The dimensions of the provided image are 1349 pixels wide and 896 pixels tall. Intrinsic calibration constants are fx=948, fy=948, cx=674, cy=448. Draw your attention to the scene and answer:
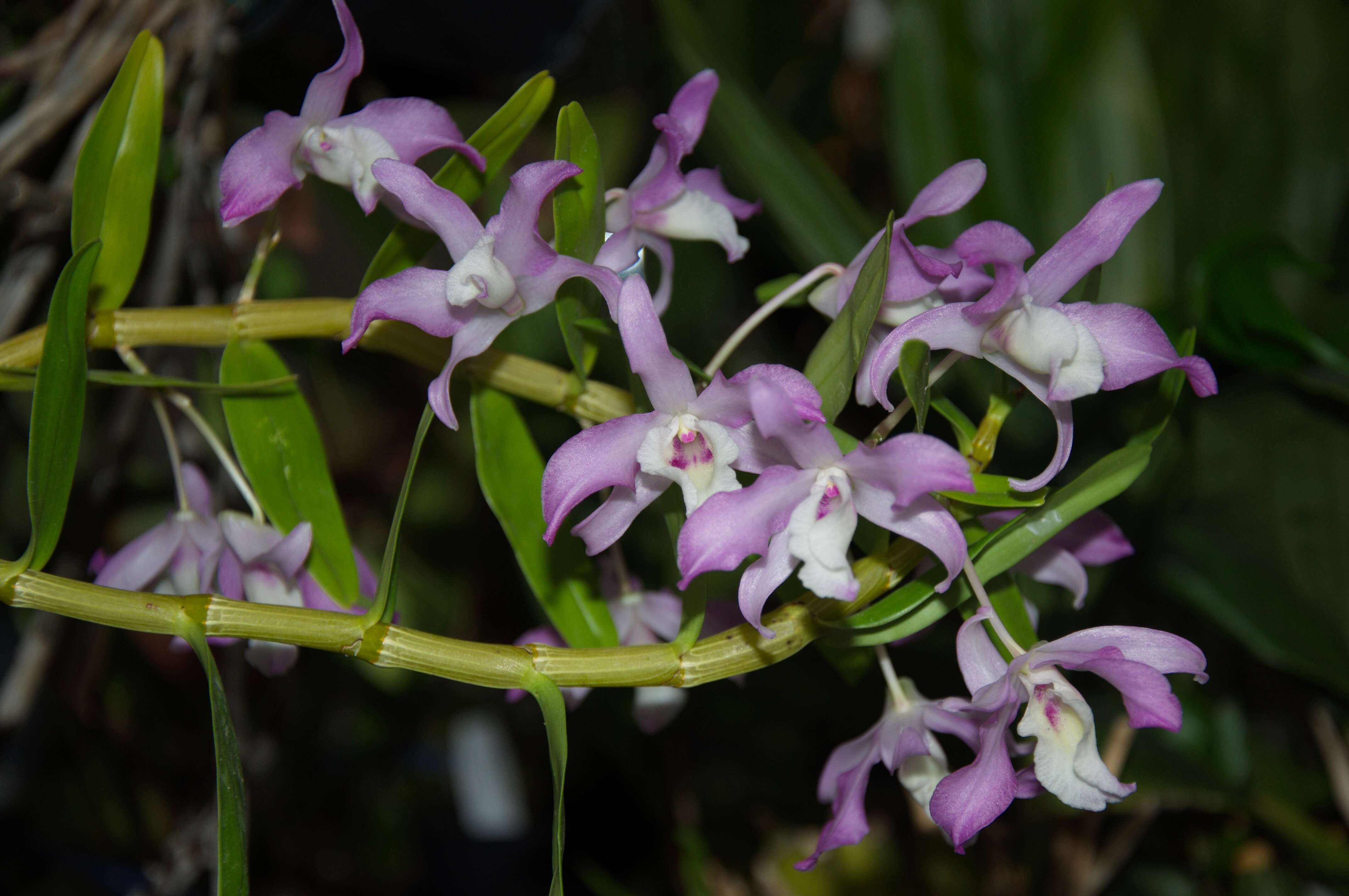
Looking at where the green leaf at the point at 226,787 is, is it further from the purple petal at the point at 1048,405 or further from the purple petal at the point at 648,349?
the purple petal at the point at 1048,405

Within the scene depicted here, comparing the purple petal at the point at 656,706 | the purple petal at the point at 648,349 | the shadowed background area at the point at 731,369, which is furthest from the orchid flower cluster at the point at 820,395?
the shadowed background area at the point at 731,369

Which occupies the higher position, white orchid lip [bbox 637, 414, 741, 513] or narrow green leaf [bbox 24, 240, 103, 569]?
narrow green leaf [bbox 24, 240, 103, 569]

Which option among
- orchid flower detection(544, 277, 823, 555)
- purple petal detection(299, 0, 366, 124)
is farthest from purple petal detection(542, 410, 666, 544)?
purple petal detection(299, 0, 366, 124)

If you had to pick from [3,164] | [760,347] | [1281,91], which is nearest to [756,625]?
[3,164]

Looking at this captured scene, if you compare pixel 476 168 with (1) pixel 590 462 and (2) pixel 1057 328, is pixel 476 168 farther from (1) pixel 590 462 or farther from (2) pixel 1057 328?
(2) pixel 1057 328

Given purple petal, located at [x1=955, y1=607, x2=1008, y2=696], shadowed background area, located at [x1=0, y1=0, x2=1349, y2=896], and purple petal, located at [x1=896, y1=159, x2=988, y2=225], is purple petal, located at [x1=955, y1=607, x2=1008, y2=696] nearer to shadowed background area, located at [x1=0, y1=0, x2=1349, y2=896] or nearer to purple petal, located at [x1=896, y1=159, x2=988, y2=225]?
purple petal, located at [x1=896, y1=159, x2=988, y2=225]

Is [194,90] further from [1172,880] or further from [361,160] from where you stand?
[1172,880]

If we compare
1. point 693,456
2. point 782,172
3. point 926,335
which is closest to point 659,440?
point 693,456

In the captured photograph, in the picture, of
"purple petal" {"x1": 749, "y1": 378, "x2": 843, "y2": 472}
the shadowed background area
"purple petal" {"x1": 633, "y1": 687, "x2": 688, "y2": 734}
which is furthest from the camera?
the shadowed background area
